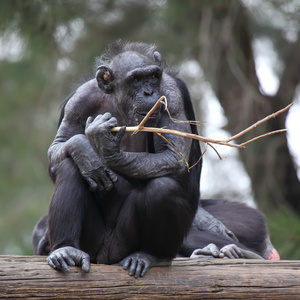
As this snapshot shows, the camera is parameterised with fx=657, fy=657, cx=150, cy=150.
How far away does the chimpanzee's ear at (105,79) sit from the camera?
4848mm

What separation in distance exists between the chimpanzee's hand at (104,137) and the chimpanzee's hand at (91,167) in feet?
0.57

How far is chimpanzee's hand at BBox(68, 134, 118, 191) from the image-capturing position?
454 centimetres

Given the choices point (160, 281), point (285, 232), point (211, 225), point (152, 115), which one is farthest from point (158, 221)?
point (285, 232)

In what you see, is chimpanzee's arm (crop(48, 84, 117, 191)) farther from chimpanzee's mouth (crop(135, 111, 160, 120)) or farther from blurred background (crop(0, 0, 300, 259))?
blurred background (crop(0, 0, 300, 259))

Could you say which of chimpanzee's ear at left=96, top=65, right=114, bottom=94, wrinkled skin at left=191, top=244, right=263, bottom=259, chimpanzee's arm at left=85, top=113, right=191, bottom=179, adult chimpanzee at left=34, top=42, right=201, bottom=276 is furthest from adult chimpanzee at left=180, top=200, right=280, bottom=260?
chimpanzee's ear at left=96, top=65, right=114, bottom=94

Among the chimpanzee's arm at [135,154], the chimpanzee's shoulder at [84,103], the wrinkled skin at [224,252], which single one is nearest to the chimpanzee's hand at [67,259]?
the chimpanzee's arm at [135,154]

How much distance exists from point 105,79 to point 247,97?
3799 mm

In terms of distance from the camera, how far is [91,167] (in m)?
4.54

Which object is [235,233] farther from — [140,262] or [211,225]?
[140,262]

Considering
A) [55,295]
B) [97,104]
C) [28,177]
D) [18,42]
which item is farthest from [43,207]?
[55,295]

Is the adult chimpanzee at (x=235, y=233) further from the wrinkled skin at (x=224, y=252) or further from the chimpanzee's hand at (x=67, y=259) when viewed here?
the chimpanzee's hand at (x=67, y=259)

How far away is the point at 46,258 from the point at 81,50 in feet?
18.3

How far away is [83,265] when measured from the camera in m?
4.19

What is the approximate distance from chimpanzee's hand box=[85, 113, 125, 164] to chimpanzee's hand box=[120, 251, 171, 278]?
2.25 ft
